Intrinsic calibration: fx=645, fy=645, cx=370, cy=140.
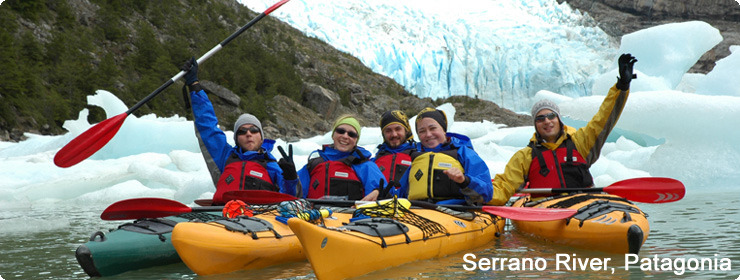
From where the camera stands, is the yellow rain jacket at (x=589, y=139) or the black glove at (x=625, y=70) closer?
the black glove at (x=625, y=70)

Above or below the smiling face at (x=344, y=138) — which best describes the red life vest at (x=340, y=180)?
below

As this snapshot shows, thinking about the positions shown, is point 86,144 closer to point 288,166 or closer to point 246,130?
point 246,130

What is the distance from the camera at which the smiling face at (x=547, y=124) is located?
4.36 m

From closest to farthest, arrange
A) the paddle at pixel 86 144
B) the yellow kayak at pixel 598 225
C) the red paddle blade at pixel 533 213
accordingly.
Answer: the yellow kayak at pixel 598 225 < the red paddle blade at pixel 533 213 < the paddle at pixel 86 144

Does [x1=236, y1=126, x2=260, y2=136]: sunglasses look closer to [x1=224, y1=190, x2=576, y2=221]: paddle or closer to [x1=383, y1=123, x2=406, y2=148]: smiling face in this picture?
[x1=224, y1=190, x2=576, y2=221]: paddle

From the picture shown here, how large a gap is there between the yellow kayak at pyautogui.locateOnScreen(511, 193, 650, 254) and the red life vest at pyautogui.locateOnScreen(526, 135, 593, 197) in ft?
0.74

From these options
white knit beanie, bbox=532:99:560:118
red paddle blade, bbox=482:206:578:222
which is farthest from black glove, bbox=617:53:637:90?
red paddle blade, bbox=482:206:578:222

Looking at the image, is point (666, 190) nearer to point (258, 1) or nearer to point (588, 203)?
point (588, 203)

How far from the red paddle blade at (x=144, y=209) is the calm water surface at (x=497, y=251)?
0.39 meters

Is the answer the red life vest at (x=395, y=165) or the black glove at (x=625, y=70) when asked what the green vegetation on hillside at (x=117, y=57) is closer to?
the red life vest at (x=395, y=165)

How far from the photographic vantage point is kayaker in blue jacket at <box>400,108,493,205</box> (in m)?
4.07

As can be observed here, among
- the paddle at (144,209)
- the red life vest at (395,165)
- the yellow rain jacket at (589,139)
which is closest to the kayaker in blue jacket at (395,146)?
the red life vest at (395,165)

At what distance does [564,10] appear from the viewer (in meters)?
37.1

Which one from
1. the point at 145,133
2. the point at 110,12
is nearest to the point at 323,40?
the point at 110,12
